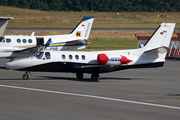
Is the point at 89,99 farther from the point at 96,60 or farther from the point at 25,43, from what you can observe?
the point at 25,43

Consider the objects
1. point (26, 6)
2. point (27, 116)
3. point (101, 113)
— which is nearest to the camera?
point (27, 116)

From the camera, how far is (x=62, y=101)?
53.1 feet

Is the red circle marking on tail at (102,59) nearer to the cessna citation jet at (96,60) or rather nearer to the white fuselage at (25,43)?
the cessna citation jet at (96,60)

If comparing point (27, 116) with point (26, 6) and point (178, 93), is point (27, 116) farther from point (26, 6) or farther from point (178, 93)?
point (26, 6)

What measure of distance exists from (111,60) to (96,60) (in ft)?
4.02

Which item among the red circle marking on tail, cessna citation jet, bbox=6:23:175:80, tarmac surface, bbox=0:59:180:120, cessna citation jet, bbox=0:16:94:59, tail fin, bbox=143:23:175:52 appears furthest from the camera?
cessna citation jet, bbox=0:16:94:59

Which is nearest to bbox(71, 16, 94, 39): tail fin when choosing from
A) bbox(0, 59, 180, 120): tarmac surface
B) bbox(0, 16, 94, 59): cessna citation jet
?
bbox(0, 16, 94, 59): cessna citation jet

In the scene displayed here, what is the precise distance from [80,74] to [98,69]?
1559 mm

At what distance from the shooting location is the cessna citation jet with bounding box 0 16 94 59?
31.3m

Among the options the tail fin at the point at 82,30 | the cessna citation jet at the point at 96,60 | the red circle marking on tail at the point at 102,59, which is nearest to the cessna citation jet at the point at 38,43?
the tail fin at the point at 82,30

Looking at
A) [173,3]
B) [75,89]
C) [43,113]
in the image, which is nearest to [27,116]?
[43,113]

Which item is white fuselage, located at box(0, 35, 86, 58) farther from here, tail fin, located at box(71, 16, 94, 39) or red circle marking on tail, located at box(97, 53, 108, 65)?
red circle marking on tail, located at box(97, 53, 108, 65)

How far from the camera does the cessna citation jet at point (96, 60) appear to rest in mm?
23266

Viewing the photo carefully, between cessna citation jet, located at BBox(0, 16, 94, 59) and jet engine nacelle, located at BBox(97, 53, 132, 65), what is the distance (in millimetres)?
9264
